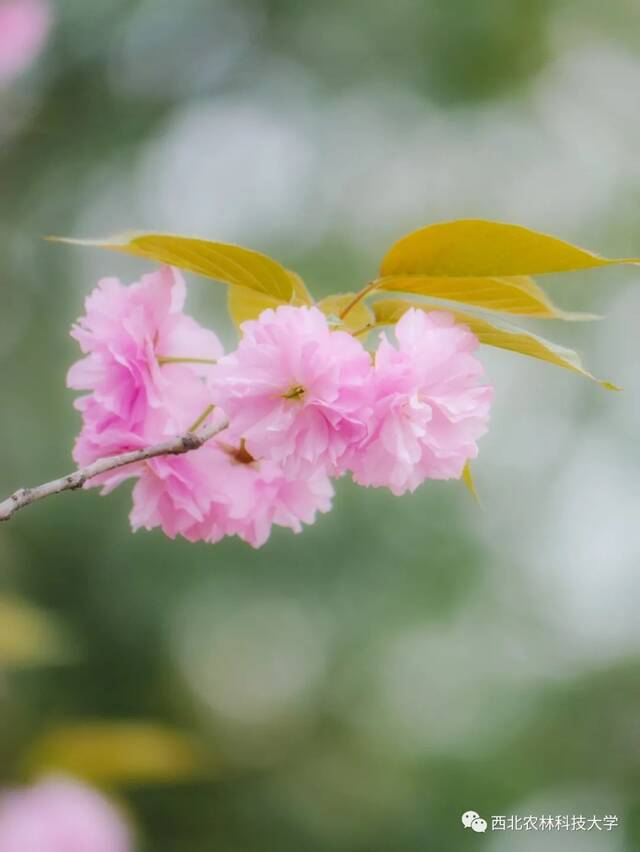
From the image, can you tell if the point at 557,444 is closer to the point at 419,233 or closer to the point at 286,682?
the point at 286,682

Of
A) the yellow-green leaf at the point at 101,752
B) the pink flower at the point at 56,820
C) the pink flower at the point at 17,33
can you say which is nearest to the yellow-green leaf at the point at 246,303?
the yellow-green leaf at the point at 101,752

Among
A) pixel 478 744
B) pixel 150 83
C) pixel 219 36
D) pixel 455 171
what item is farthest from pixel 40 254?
pixel 478 744

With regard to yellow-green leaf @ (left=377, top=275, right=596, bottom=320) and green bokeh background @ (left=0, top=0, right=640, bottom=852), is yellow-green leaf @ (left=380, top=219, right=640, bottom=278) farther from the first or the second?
green bokeh background @ (left=0, top=0, right=640, bottom=852)

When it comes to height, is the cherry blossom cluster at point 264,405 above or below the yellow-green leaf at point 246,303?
below

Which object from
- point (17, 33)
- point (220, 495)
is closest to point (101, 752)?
point (220, 495)

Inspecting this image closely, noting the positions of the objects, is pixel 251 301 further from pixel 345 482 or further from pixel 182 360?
pixel 345 482

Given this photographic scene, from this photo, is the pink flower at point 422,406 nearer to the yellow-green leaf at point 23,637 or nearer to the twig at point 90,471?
the twig at point 90,471
